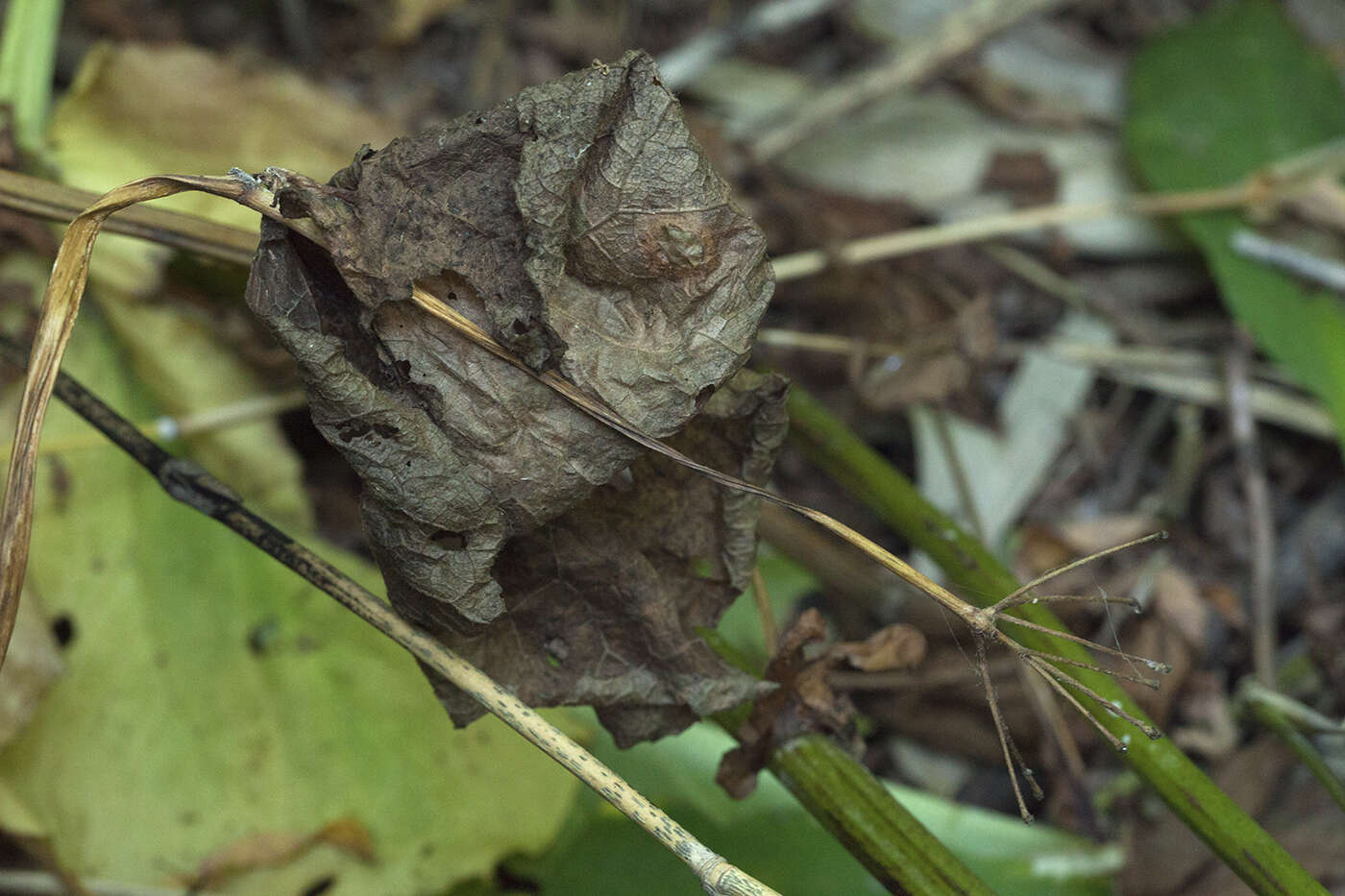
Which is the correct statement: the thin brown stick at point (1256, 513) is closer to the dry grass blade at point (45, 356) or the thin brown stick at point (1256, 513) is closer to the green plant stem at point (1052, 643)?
the green plant stem at point (1052, 643)

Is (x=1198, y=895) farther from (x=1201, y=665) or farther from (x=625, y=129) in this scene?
(x=625, y=129)

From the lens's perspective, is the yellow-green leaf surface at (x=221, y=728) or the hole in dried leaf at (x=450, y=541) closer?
the hole in dried leaf at (x=450, y=541)

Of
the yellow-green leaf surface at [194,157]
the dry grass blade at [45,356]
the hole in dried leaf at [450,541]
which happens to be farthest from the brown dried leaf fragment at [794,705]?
the yellow-green leaf surface at [194,157]

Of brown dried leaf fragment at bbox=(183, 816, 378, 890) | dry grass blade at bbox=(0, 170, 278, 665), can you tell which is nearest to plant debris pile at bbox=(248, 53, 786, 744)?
dry grass blade at bbox=(0, 170, 278, 665)

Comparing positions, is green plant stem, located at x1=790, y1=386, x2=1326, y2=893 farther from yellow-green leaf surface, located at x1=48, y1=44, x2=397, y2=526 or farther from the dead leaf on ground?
yellow-green leaf surface, located at x1=48, y1=44, x2=397, y2=526

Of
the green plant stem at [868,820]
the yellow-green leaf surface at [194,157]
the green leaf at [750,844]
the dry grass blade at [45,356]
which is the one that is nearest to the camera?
the dry grass blade at [45,356]

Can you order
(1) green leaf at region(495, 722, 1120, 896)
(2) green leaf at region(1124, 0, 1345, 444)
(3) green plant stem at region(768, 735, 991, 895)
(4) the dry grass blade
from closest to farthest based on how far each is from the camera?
(4) the dry grass blade, (3) green plant stem at region(768, 735, 991, 895), (1) green leaf at region(495, 722, 1120, 896), (2) green leaf at region(1124, 0, 1345, 444)
